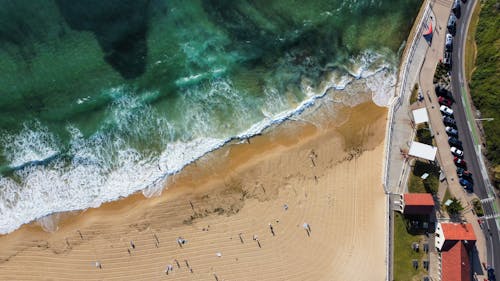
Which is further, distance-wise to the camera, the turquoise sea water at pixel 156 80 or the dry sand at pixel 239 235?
the turquoise sea water at pixel 156 80

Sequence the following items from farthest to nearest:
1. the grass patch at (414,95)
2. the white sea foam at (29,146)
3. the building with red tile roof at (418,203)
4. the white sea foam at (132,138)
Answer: the white sea foam at (29,146) < the white sea foam at (132,138) < the grass patch at (414,95) < the building with red tile roof at (418,203)

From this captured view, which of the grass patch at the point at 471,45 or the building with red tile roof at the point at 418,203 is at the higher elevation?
the grass patch at the point at 471,45

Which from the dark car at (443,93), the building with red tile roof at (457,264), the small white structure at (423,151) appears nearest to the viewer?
the building with red tile roof at (457,264)

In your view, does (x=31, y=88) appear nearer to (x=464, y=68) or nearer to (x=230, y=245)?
(x=230, y=245)

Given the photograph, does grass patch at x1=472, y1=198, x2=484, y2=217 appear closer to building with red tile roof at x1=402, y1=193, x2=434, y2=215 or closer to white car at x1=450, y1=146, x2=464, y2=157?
building with red tile roof at x1=402, y1=193, x2=434, y2=215

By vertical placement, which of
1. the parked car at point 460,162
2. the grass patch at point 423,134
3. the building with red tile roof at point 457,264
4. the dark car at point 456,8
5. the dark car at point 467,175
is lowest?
the building with red tile roof at point 457,264

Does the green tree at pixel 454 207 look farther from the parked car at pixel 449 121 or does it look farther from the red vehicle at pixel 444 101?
the red vehicle at pixel 444 101

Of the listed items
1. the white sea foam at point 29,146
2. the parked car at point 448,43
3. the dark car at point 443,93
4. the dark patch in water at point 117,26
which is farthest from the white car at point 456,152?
the white sea foam at point 29,146

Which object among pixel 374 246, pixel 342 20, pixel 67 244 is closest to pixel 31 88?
pixel 67 244
